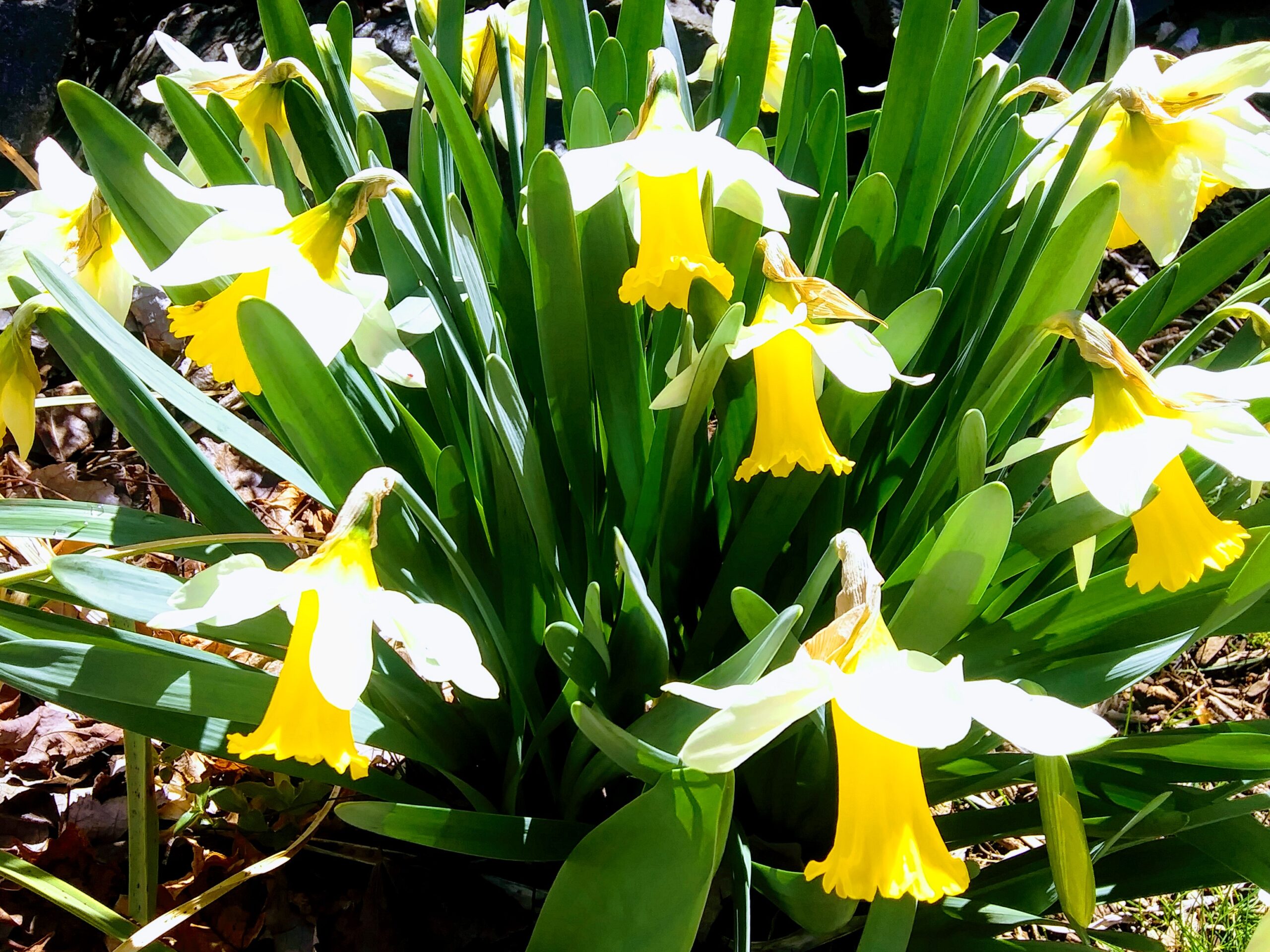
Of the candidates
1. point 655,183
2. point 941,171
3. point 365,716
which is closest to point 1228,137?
point 941,171

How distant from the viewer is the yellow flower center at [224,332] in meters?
0.78

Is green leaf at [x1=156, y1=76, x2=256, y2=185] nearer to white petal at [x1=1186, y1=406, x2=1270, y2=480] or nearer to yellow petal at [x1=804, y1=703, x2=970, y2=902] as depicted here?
yellow petal at [x1=804, y1=703, x2=970, y2=902]

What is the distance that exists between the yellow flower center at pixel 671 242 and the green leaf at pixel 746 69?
467mm

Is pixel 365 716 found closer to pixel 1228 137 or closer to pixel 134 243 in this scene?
pixel 134 243

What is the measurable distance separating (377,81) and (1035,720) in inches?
47.0

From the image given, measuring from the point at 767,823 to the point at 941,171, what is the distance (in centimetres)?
81

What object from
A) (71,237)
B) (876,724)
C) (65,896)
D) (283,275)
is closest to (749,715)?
(876,724)

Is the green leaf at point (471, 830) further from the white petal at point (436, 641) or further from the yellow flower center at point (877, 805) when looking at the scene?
the yellow flower center at point (877, 805)

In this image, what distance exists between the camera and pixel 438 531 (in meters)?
0.79

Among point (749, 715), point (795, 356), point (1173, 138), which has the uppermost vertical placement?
point (1173, 138)

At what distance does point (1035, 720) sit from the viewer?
0.58 m

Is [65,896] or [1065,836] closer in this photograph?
[1065,836]

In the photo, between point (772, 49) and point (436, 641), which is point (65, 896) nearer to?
point (436, 641)

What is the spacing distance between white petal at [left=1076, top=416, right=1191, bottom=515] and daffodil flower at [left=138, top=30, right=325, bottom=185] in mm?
910
